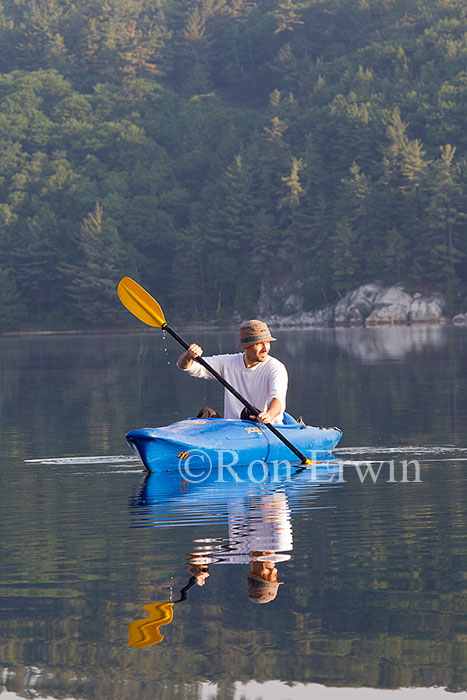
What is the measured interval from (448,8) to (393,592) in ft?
399

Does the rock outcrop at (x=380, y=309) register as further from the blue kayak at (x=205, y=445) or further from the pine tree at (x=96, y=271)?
the blue kayak at (x=205, y=445)

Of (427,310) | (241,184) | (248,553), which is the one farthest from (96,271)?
(248,553)

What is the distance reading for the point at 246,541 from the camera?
30.2 ft

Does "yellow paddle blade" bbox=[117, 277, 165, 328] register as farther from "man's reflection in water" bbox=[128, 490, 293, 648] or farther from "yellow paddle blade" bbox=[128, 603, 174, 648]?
"yellow paddle blade" bbox=[128, 603, 174, 648]

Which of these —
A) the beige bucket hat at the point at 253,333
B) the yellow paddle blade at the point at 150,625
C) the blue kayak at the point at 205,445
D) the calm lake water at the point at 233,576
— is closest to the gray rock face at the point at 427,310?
the calm lake water at the point at 233,576

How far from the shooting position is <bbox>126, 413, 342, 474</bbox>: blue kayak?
1313 centimetres

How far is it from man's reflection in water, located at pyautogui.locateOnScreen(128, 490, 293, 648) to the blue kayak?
1753 millimetres

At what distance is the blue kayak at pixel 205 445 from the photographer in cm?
1313

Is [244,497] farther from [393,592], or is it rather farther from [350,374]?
[350,374]

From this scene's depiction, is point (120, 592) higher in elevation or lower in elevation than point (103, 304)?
lower

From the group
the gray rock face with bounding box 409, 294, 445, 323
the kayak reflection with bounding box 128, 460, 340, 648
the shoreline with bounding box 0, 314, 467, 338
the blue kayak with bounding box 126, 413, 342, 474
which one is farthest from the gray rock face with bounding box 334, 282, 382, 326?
the kayak reflection with bounding box 128, 460, 340, 648

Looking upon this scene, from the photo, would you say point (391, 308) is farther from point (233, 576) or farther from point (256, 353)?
point (233, 576)

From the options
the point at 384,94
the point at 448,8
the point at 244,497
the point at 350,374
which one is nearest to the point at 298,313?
the point at 384,94

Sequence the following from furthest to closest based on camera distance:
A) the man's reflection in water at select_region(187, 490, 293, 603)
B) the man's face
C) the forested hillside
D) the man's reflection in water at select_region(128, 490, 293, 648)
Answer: the forested hillside
the man's face
the man's reflection in water at select_region(187, 490, 293, 603)
the man's reflection in water at select_region(128, 490, 293, 648)
